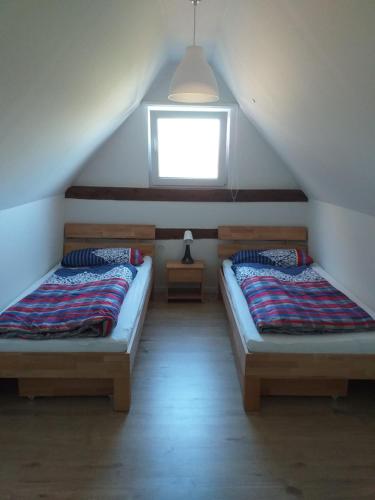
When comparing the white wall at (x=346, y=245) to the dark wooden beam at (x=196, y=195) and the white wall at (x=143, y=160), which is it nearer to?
the dark wooden beam at (x=196, y=195)

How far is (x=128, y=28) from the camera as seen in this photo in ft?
Result: 7.18

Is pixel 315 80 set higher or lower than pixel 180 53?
lower

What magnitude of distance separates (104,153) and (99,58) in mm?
2194

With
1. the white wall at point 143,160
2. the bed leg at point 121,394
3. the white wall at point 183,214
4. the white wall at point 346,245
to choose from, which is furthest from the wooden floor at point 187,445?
the white wall at point 143,160

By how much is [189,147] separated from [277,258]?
1.51 m

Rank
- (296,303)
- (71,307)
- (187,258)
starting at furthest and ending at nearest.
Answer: (187,258) → (296,303) → (71,307)

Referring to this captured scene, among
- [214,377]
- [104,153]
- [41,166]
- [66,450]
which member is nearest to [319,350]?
[214,377]

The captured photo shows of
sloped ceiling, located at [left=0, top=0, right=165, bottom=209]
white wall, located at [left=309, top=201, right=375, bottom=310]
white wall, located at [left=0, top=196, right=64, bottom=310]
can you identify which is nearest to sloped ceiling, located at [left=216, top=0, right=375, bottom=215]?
white wall, located at [left=309, top=201, right=375, bottom=310]

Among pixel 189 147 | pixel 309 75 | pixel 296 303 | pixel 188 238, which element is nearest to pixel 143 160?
pixel 189 147

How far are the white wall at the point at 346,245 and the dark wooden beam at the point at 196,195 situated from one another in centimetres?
31

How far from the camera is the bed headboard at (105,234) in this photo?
4.25 metres

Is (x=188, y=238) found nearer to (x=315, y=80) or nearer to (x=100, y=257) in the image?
(x=100, y=257)

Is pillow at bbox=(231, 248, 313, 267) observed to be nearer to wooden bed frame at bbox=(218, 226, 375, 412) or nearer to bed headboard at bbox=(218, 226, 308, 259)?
bed headboard at bbox=(218, 226, 308, 259)

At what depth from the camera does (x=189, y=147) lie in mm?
4352
